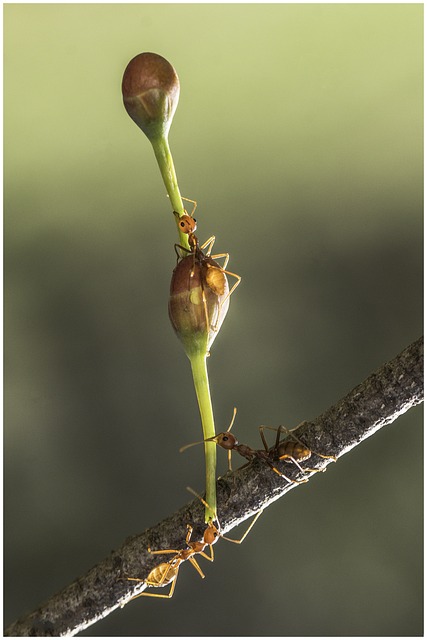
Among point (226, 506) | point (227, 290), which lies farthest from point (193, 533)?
point (227, 290)

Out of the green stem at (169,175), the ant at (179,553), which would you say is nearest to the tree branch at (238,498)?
the ant at (179,553)

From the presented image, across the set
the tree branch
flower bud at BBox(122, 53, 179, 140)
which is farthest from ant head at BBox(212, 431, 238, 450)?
flower bud at BBox(122, 53, 179, 140)

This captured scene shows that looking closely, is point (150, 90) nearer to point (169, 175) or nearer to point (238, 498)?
point (169, 175)

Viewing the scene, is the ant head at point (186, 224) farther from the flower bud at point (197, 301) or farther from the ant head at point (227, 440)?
the ant head at point (227, 440)

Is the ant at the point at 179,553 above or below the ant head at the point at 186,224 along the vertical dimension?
below

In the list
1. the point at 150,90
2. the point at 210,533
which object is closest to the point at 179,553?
the point at 210,533

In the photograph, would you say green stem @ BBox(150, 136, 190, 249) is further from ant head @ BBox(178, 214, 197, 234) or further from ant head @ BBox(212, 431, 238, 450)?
ant head @ BBox(212, 431, 238, 450)
